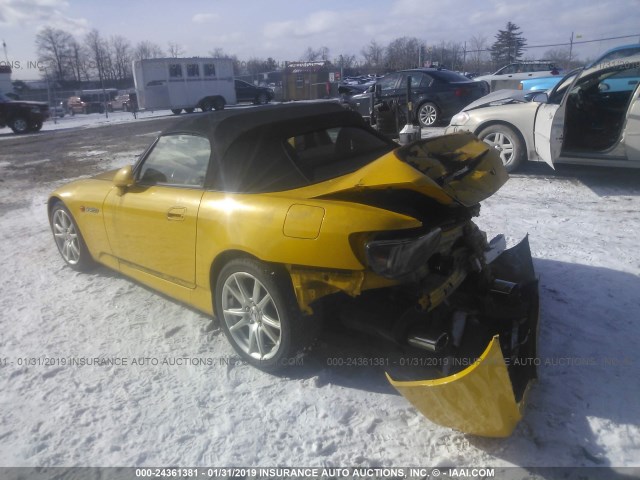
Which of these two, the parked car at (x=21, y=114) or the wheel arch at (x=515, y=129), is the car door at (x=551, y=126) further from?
the parked car at (x=21, y=114)

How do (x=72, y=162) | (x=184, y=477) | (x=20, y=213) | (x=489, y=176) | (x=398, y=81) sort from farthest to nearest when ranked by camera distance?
1. (x=398, y=81)
2. (x=72, y=162)
3. (x=20, y=213)
4. (x=489, y=176)
5. (x=184, y=477)

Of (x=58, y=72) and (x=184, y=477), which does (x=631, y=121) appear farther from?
(x=58, y=72)

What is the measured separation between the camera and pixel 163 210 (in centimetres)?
329

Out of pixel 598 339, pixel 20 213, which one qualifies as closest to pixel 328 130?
pixel 598 339

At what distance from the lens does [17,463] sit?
235cm

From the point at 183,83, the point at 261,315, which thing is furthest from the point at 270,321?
the point at 183,83

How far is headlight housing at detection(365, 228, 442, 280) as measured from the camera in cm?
229

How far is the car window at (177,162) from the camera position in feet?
10.6

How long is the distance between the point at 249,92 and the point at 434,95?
1847 cm

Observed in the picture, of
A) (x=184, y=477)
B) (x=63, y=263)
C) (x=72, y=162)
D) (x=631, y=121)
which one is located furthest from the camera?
(x=72, y=162)

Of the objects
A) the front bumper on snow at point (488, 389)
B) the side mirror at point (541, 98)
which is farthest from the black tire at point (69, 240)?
the side mirror at point (541, 98)

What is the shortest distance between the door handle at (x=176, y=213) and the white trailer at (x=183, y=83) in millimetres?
22985

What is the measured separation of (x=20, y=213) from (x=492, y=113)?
7.11 meters

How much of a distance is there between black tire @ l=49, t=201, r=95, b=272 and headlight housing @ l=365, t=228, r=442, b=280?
3.20 meters
